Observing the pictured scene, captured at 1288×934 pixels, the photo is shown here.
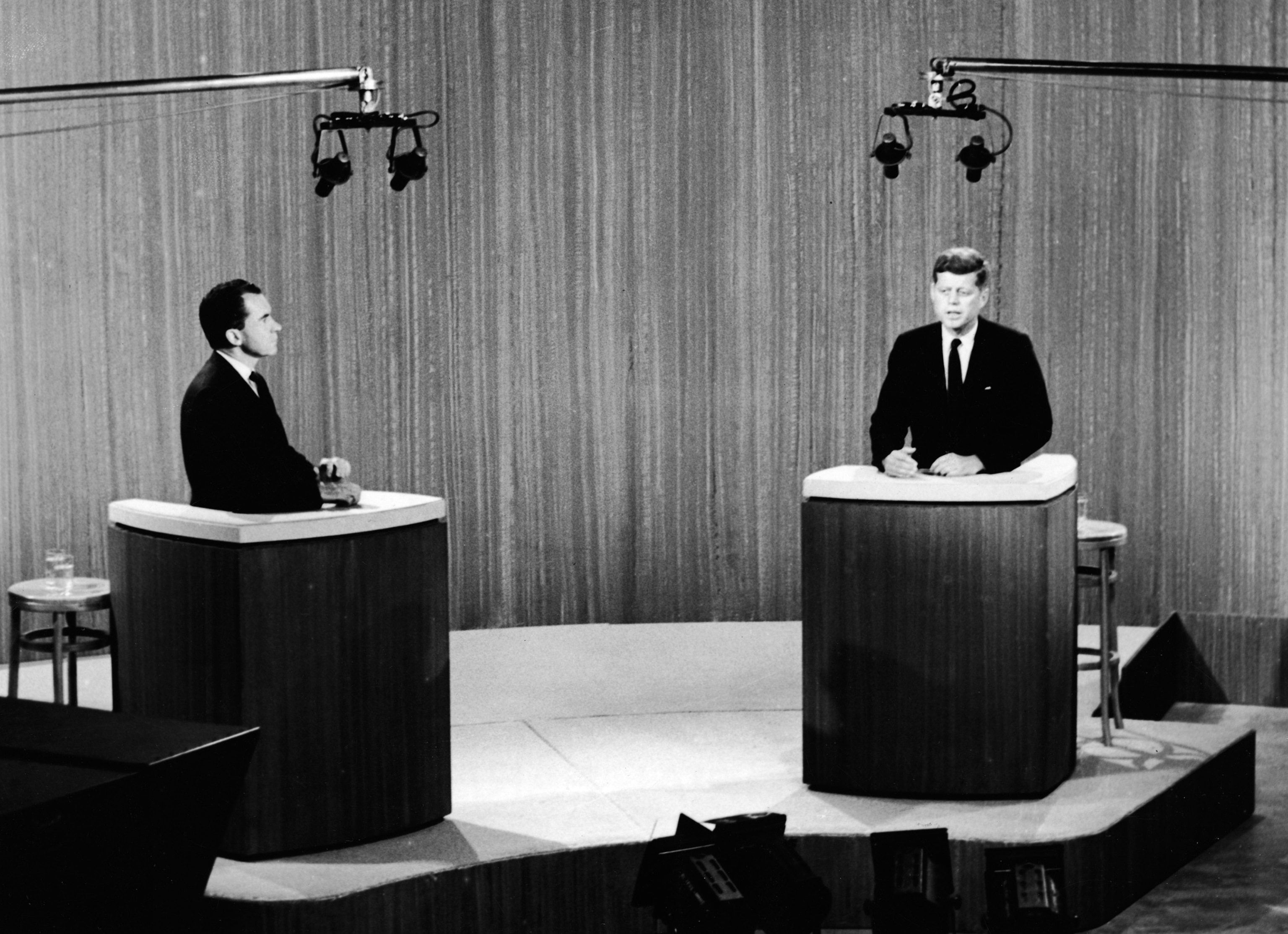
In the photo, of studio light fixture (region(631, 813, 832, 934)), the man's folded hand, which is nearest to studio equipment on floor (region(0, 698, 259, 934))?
studio light fixture (region(631, 813, 832, 934))

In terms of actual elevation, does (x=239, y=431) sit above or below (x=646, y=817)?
above

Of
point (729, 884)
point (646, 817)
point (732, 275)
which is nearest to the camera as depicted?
point (729, 884)

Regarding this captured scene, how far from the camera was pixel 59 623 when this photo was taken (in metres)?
4.43

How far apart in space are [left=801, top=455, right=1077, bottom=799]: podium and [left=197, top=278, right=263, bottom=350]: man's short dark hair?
1.44m

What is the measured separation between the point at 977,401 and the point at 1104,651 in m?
0.94

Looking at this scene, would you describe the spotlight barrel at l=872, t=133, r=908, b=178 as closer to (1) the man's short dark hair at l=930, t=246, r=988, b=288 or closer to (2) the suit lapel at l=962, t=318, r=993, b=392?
(1) the man's short dark hair at l=930, t=246, r=988, b=288

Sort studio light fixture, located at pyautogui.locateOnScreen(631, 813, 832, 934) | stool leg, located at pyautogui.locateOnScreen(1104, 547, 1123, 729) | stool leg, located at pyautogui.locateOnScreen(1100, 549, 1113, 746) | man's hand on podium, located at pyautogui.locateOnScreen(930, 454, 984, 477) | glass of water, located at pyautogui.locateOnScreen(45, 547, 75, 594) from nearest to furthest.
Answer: studio light fixture, located at pyautogui.locateOnScreen(631, 813, 832, 934)
man's hand on podium, located at pyautogui.locateOnScreen(930, 454, 984, 477)
glass of water, located at pyautogui.locateOnScreen(45, 547, 75, 594)
stool leg, located at pyautogui.locateOnScreen(1100, 549, 1113, 746)
stool leg, located at pyautogui.locateOnScreen(1104, 547, 1123, 729)

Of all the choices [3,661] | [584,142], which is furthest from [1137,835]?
[3,661]

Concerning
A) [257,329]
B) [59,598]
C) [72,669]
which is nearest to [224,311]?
[257,329]

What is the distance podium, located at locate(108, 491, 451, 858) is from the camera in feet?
12.2

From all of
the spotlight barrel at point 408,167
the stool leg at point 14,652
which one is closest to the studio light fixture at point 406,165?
the spotlight barrel at point 408,167

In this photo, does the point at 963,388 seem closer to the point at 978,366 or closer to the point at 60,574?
the point at 978,366

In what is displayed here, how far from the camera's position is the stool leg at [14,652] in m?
4.54

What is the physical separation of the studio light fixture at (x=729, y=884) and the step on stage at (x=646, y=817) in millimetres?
739
